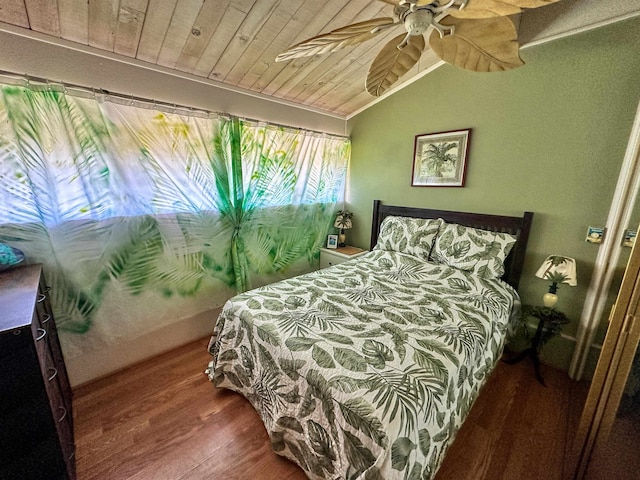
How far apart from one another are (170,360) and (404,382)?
1919 mm

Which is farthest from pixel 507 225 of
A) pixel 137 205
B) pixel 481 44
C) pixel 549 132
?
pixel 137 205

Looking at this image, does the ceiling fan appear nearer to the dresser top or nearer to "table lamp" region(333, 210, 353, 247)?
the dresser top

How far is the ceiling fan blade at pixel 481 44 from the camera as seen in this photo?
1.02 metres

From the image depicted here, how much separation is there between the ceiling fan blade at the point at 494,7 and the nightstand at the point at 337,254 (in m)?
2.25

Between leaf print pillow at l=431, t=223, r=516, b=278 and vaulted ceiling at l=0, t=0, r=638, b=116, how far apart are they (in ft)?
5.00

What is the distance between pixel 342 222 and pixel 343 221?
0.7 inches

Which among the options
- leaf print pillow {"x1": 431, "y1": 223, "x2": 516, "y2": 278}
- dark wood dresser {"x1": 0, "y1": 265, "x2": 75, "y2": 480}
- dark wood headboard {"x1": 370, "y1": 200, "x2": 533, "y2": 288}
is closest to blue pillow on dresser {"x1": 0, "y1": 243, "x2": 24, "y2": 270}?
dark wood dresser {"x1": 0, "y1": 265, "x2": 75, "y2": 480}

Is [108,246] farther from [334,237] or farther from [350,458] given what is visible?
[334,237]

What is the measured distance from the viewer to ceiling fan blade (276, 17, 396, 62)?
1.02 metres

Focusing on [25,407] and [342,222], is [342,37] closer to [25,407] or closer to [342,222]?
[25,407]

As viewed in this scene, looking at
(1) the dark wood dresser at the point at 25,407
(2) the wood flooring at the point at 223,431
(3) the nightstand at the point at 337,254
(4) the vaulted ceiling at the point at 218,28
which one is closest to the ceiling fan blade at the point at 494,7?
(4) the vaulted ceiling at the point at 218,28

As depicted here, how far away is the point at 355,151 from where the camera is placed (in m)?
3.23

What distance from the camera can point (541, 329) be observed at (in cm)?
197

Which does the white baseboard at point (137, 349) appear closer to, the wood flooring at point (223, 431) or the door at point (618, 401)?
the wood flooring at point (223, 431)
